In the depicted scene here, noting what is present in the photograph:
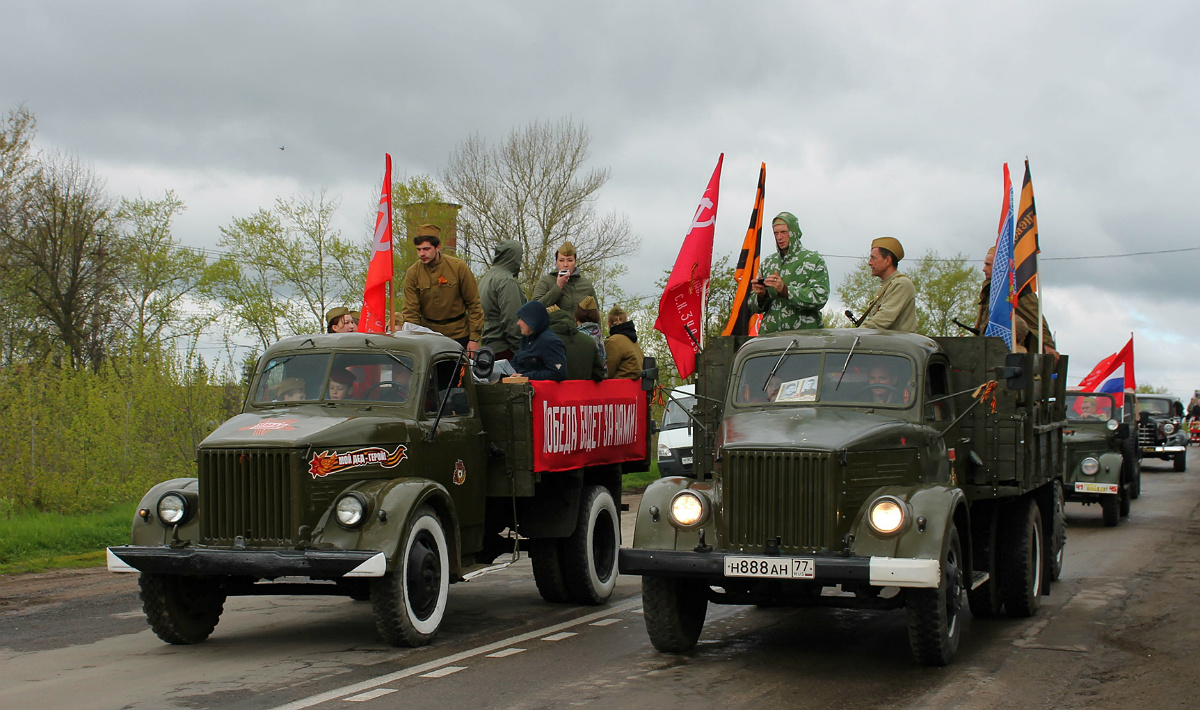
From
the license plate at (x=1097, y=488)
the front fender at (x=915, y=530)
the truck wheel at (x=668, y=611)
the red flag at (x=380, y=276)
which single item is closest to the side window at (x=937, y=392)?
the front fender at (x=915, y=530)

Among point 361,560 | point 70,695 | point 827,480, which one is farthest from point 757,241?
point 70,695

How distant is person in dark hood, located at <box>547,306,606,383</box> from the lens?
10438 mm

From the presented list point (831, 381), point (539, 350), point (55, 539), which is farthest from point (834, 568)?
point (55, 539)

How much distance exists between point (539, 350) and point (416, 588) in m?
2.69

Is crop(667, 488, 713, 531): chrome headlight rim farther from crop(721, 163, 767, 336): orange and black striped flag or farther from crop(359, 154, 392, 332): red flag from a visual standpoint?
Result: crop(359, 154, 392, 332): red flag

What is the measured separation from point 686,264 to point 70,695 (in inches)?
264

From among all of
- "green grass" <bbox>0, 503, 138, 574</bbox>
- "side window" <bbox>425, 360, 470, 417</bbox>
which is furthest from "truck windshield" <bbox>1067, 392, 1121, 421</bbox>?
"green grass" <bbox>0, 503, 138, 574</bbox>

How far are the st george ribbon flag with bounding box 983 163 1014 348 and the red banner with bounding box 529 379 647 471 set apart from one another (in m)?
3.48

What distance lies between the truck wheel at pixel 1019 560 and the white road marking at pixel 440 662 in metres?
3.00

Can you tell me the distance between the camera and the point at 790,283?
10.2 meters

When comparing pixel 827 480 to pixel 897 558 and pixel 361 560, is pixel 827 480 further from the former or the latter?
pixel 361 560

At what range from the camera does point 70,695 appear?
6.51 metres

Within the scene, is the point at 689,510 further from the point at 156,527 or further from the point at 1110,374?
the point at 1110,374

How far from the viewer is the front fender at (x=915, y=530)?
6832 mm
